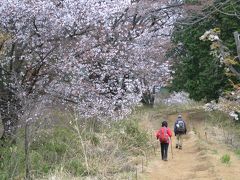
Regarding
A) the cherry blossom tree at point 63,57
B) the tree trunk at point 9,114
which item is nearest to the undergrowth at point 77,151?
the tree trunk at point 9,114

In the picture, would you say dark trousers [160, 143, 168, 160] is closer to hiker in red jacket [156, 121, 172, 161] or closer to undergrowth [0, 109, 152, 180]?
hiker in red jacket [156, 121, 172, 161]

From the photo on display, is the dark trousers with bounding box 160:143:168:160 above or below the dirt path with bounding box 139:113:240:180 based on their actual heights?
above

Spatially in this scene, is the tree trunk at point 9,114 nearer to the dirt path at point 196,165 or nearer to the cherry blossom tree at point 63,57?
the cherry blossom tree at point 63,57

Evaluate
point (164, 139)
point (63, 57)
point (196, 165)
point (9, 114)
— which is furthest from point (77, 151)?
point (196, 165)

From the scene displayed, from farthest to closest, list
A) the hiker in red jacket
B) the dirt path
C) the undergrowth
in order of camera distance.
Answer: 1. the hiker in red jacket
2. the dirt path
3. the undergrowth

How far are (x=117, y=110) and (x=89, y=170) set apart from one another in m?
5.04

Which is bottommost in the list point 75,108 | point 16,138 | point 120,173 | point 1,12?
point 120,173

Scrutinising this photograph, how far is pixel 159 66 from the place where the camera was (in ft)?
85.0

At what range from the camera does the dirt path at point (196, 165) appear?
39.7 ft

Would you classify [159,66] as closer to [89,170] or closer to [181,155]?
[181,155]

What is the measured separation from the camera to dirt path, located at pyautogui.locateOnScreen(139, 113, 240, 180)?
12.1 metres

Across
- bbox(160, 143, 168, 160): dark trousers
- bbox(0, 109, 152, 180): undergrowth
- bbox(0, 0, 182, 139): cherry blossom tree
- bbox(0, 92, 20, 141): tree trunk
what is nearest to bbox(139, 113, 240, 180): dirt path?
bbox(160, 143, 168, 160): dark trousers

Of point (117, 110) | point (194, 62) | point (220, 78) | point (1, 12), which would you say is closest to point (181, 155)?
point (117, 110)

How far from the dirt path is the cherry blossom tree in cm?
258
